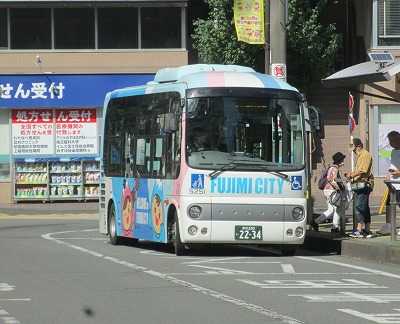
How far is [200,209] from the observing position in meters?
14.8

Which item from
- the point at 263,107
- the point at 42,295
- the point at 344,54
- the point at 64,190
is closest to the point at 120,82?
the point at 64,190

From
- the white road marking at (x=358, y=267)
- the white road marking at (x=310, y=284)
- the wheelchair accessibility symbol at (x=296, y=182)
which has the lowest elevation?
the white road marking at (x=358, y=267)

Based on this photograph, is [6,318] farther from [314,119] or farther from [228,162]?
[314,119]

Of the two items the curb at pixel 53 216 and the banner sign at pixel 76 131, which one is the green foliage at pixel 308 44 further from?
the curb at pixel 53 216

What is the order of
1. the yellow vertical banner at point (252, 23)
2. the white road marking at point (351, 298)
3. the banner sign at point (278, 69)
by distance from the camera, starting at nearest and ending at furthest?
1. the white road marking at point (351, 298)
2. the banner sign at point (278, 69)
3. the yellow vertical banner at point (252, 23)

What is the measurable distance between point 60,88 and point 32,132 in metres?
1.97

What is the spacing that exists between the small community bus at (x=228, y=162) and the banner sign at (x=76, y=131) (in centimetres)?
1604

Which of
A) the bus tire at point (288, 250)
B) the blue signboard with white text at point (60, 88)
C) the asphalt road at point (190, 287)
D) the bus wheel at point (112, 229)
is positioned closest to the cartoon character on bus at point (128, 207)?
the asphalt road at point (190, 287)

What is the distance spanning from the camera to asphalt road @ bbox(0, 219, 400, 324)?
921cm

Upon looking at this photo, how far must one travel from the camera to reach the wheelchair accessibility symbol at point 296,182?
15.1 metres

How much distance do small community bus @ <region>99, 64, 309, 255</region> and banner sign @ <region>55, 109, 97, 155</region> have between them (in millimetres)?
16043

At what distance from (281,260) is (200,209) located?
5.66ft

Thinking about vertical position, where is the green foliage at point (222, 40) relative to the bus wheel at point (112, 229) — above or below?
above

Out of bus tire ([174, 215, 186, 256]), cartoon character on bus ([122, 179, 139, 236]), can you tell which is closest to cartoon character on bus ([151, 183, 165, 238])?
bus tire ([174, 215, 186, 256])
